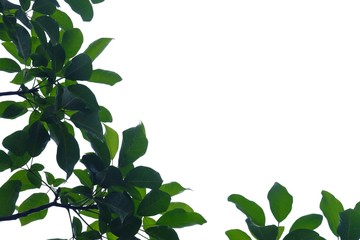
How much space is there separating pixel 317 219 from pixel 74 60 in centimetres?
68

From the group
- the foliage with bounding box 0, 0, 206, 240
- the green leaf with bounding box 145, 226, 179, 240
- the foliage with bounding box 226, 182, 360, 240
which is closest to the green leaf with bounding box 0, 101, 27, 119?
the foliage with bounding box 0, 0, 206, 240

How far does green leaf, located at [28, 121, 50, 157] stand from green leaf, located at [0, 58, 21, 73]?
0.86 feet

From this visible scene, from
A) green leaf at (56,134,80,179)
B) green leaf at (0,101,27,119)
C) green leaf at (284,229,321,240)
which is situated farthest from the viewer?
green leaf at (0,101,27,119)

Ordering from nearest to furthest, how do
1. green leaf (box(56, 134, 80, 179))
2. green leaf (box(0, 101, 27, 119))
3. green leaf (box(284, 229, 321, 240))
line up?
green leaf (box(284, 229, 321, 240))
green leaf (box(56, 134, 80, 179))
green leaf (box(0, 101, 27, 119))

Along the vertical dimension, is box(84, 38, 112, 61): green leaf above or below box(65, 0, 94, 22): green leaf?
below

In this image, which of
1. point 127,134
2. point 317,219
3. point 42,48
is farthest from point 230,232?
point 42,48

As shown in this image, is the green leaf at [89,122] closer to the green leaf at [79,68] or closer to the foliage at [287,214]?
the green leaf at [79,68]

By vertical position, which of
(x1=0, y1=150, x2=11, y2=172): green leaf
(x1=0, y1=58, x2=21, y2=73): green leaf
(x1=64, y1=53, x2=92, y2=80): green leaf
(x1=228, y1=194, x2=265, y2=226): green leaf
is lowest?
(x1=0, y1=150, x2=11, y2=172): green leaf

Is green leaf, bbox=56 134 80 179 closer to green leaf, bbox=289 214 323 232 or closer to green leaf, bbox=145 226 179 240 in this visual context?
green leaf, bbox=145 226 179 240

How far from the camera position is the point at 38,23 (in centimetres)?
145

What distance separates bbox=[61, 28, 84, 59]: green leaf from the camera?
1.57 meters

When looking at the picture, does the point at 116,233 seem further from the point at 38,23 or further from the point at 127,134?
the point at 38,23

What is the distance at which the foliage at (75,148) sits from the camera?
1437 millimetres

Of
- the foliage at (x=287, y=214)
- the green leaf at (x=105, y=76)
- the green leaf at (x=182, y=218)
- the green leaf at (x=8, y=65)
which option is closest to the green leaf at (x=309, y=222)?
the foliage at (x=287, y=214)
